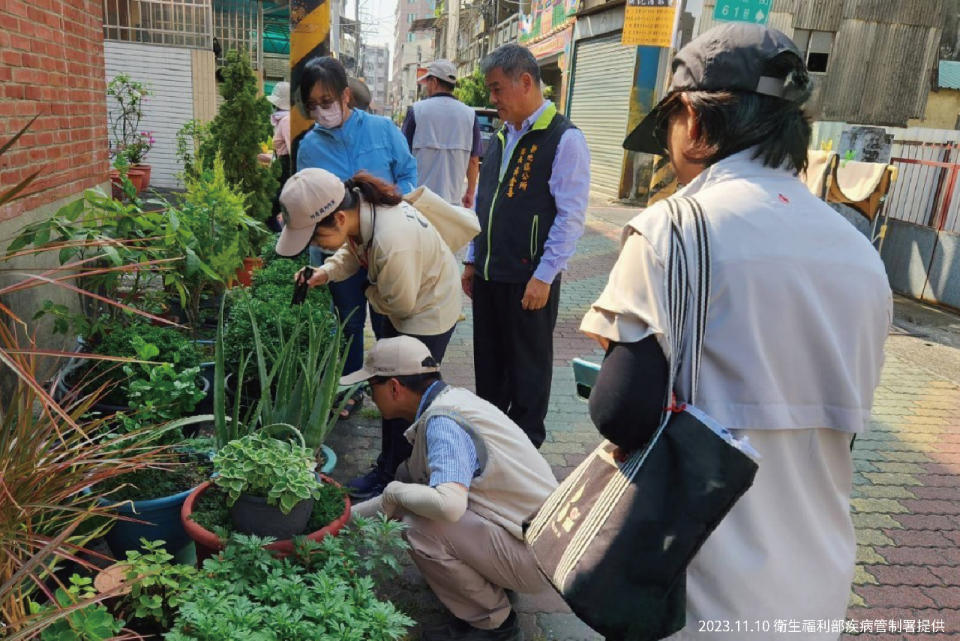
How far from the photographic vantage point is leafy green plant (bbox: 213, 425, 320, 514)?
2047mm

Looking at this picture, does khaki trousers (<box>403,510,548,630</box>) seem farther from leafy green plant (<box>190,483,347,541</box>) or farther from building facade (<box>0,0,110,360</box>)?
building facade (<box>0,0,110,360</box>)

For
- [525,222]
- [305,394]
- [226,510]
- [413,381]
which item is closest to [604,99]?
[525,222]

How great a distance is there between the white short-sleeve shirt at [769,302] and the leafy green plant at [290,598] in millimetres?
1027

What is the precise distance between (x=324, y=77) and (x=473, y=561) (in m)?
2.91

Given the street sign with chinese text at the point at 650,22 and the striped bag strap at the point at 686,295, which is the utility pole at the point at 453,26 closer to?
the street sign with chinese text at the point at 650,22

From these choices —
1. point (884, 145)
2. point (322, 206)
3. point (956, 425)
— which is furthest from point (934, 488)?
point (884, 145)

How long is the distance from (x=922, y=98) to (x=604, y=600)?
1703 cm

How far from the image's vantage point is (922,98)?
1477cm

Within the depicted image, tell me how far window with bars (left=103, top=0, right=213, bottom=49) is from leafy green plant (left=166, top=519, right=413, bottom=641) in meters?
12.0

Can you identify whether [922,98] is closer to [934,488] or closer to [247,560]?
[934,488]

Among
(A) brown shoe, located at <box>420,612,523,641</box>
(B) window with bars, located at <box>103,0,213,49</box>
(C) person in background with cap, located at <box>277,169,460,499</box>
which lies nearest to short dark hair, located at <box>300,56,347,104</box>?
(C) person in background with cap, located at <box>277,169,460,499</box>

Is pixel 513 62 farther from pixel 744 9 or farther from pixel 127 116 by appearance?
pixel 127 116

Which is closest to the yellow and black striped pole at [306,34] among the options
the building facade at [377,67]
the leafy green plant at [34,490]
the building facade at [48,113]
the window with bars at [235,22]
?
the building facade at [48,113]

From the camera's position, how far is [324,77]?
4.09 m
